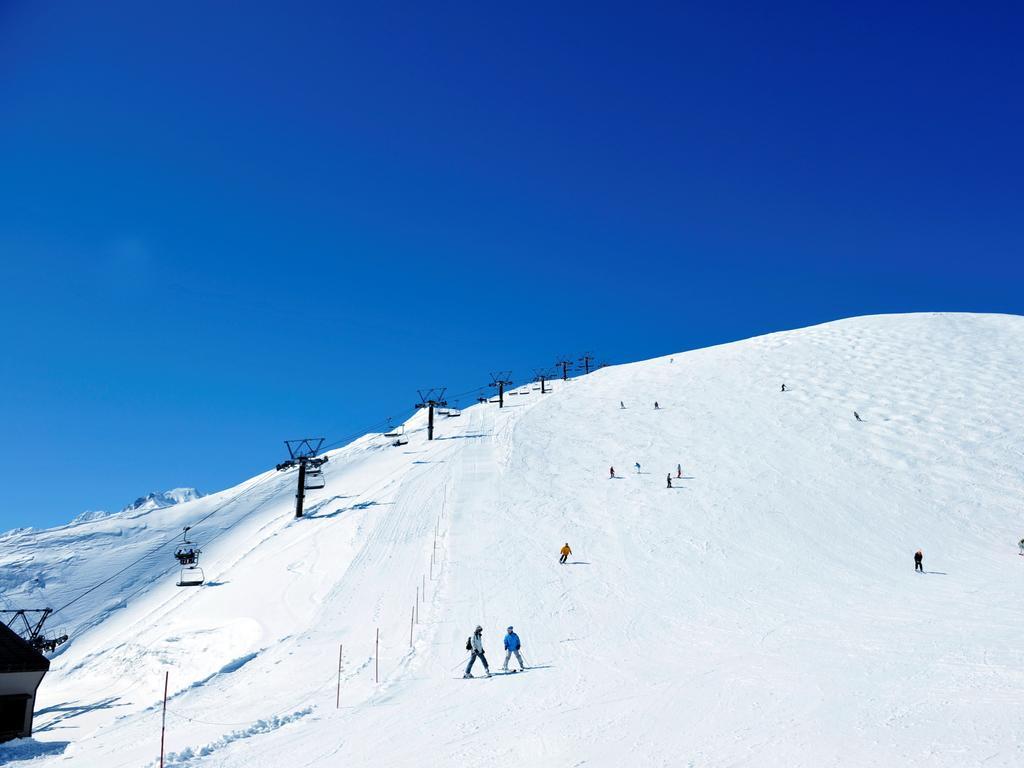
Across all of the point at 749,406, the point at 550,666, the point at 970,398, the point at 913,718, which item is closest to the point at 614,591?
the point at 550,666

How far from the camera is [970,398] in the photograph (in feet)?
180

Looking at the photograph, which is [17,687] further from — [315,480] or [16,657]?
[315,480]

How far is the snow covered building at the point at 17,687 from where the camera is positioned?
752 inches

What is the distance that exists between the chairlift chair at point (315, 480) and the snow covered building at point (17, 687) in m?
30.6

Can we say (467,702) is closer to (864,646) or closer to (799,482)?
(864,646)

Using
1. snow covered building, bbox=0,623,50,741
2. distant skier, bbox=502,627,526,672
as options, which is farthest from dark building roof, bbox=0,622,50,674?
distant skier, bbox=502,627,526,672

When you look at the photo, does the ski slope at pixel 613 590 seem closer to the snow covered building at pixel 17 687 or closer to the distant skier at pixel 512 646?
the snow covered building at pixel 17 687

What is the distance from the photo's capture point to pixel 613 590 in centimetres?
2645

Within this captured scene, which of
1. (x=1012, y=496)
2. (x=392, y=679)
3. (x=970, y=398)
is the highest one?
(x=970, y=398)

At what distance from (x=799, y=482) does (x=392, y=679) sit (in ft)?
103

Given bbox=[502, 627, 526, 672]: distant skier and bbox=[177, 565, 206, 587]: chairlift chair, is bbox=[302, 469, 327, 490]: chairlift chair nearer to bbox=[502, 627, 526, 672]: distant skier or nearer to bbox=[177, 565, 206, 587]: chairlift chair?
bbox=[177, 565, 206, 587]: chairlift chair

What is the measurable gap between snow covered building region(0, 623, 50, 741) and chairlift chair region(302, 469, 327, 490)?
100 feet

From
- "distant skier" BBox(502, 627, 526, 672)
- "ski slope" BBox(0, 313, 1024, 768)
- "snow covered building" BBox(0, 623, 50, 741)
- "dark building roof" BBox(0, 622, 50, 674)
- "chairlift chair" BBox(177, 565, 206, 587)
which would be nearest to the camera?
"ski slope" BBox(0, 313, 1024, 768)

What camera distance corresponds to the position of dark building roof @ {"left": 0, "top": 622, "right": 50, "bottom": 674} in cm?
1967
